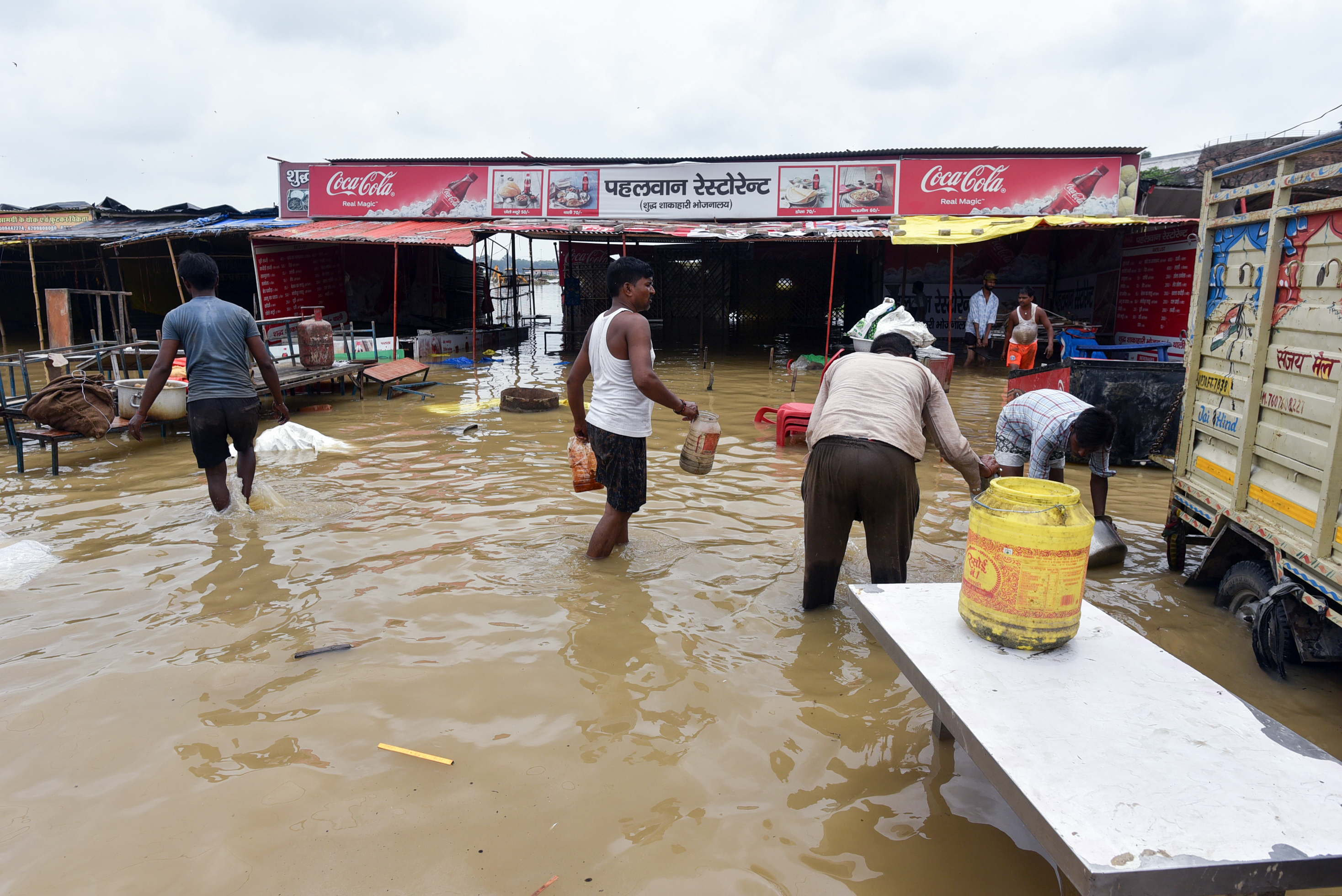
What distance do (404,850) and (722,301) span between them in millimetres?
19172

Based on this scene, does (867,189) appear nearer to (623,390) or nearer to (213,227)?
(623,390)

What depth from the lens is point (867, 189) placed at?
596 inches

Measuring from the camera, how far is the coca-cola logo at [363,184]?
16.6 m

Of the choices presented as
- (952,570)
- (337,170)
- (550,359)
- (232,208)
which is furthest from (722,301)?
(952,570)

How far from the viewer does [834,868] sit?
7.30 feet

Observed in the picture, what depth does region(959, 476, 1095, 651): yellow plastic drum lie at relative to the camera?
2.19 m

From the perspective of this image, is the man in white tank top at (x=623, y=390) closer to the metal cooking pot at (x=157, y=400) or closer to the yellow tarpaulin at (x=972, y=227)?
the metal cooking pot at (x=157, y=400)

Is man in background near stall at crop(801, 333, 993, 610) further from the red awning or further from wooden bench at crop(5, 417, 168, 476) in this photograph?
the red awning

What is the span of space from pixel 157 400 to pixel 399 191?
1035 centimetres

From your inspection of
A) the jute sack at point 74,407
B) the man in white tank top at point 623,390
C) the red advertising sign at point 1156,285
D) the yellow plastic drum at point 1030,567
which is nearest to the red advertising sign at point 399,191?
the jute sack at point 74,407

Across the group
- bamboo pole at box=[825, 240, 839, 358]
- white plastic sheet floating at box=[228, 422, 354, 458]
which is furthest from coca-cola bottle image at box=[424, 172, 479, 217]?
white plastic sheet floating at box=[228, 422, 354, 458]

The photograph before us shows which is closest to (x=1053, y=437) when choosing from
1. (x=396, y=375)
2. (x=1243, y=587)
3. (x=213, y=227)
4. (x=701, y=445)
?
(x=1243, y=587)

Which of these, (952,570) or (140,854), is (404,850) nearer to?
(140,854)

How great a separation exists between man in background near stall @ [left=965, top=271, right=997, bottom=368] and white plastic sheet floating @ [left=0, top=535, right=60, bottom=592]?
42.9ft
